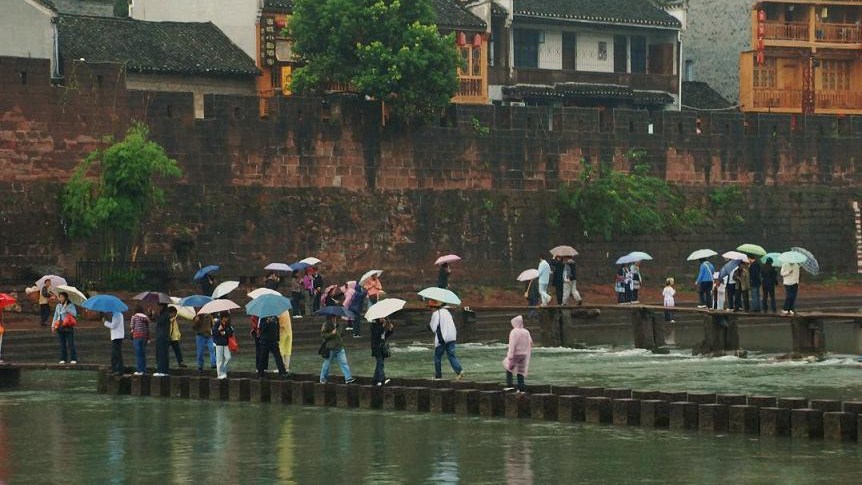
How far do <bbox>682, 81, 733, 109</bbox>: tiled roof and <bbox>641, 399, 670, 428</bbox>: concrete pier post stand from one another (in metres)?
36.7

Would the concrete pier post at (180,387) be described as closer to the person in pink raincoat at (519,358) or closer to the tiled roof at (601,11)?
the person in pink raincoat at (519,358)

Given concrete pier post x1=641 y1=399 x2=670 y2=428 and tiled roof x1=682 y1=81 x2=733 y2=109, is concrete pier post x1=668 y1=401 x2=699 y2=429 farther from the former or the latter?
tiled roof x1=682 y1=81 x2=733 y2=109

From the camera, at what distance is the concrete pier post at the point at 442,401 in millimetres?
26080

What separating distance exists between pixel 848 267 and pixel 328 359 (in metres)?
27.8

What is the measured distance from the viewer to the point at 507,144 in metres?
48.5

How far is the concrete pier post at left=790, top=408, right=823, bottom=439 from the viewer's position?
2273cm

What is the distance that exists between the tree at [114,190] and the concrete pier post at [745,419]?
66.0 feet

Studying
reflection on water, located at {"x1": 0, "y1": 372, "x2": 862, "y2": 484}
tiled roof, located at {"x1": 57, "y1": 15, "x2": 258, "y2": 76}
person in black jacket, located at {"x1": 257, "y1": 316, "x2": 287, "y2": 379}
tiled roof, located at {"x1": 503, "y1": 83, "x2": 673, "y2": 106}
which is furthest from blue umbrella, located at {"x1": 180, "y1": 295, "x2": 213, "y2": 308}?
tiled roof, located at {"x1": 503, "y1": 83, "x2": 673, "y2": 106}

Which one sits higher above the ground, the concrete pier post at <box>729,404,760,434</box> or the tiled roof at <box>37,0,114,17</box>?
the tiled roof at <box>37,0,114,17</box>

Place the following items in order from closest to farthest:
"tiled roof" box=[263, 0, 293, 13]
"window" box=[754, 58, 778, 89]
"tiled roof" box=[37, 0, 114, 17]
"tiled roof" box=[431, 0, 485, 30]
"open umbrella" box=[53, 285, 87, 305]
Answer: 1. "open umbrella" box=[53, 285, 87, 305]
2. "tiled roof" box=[263, 0, 293, 13]
3. "tiled roof" box=[431, 0, 485, 30]
4. "tiled roof" box=[37, 0, 114, 17]
5. "window" box=[754, 58, 778, 89]

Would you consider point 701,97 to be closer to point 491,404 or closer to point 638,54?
point 638,54

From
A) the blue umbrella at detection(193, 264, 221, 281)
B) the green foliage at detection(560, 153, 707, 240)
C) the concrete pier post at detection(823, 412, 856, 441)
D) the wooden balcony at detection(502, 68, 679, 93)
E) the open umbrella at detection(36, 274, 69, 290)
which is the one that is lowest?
the concrete pier post at detection(823, 412, 856, 441)

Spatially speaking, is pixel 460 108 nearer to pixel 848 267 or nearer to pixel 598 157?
pixel 598 157

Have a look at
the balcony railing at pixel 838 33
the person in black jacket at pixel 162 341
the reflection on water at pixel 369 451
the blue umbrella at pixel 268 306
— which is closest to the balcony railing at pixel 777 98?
the balcony railing at pixel 838 33
